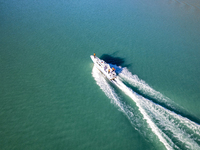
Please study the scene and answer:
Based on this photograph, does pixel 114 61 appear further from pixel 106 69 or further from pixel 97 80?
pixel 97 80

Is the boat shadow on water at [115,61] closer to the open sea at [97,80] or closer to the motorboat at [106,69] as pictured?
the open sea at [97,80]

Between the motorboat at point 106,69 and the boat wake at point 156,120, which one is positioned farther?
the motorboat at point 106,69

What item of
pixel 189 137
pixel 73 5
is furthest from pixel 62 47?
pixel 189 137

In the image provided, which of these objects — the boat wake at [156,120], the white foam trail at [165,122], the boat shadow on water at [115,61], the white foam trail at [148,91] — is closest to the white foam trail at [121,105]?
the boat wake at [156,120]

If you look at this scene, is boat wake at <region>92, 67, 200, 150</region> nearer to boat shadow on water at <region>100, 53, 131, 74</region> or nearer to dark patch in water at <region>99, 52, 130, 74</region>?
boat shadow on water at <region>100, 53, 131, 74</region>

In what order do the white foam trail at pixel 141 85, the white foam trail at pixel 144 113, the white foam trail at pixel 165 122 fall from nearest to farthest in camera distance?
the white foam trail at pixel 165 122, the white foam trail at pixel 144 113, the white foam trail at pixel 141 85

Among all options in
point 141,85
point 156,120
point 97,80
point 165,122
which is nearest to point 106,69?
point 97,80
